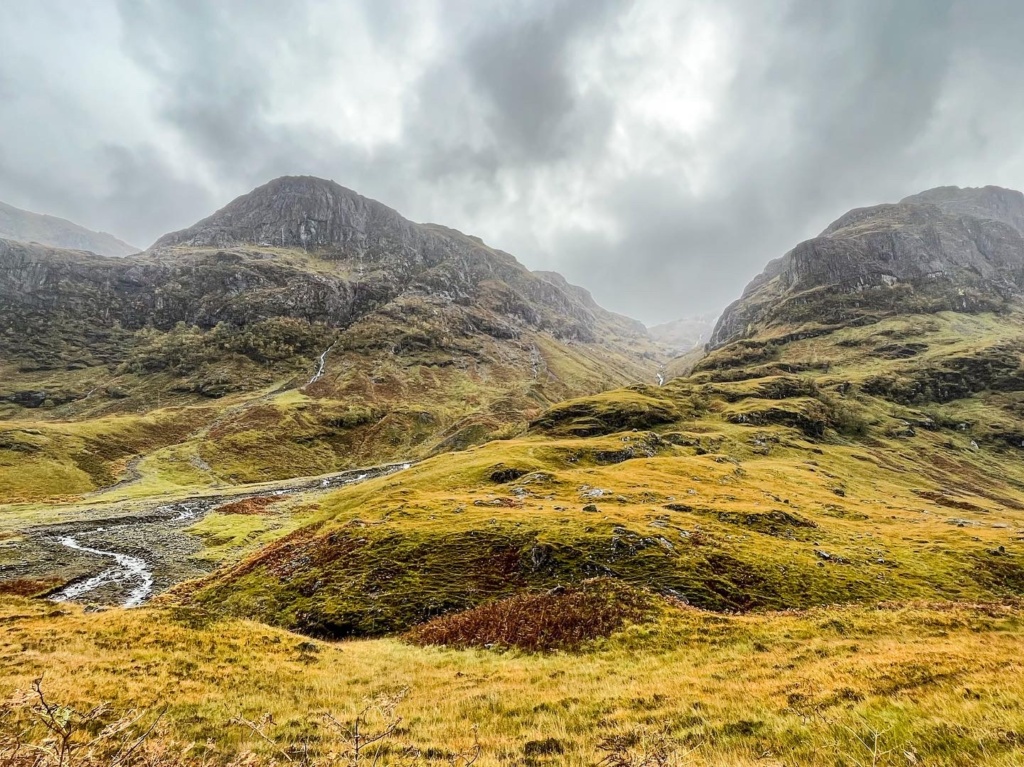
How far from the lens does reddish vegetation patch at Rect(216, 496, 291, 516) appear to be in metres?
79.1

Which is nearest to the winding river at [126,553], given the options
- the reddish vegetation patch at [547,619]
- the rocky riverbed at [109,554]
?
the rocky riverbed at [109,554]

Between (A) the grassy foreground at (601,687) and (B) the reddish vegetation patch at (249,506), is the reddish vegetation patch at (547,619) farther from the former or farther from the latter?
(B) the reddish vegetation patch at (249,506)

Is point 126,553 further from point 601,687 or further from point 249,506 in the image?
point 601,687

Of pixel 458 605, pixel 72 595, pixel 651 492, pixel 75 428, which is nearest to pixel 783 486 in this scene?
pixel 651 492

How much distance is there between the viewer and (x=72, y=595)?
4125 centimetres

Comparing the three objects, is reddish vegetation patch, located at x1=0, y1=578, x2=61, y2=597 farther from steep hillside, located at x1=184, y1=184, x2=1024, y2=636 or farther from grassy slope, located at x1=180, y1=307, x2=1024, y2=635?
grassy slope, located at x1=180, y1=307, x2=1024, y2=635

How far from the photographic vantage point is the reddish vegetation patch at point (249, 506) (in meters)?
79.1

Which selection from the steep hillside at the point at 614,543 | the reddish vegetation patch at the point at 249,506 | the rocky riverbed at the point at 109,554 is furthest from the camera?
the reddish vegetation patch at the point at 249,506

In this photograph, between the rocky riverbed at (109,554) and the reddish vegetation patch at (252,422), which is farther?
the reddish vegetation patch at (252,422)

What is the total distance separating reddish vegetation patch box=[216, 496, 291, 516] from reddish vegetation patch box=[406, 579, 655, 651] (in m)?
63.8

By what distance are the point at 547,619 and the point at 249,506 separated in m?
75.3

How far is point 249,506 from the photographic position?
271 ft

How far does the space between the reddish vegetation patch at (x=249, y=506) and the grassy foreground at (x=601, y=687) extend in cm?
5508

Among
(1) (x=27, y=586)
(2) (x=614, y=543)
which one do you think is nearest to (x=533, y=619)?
(2) (x=614, y=543)
